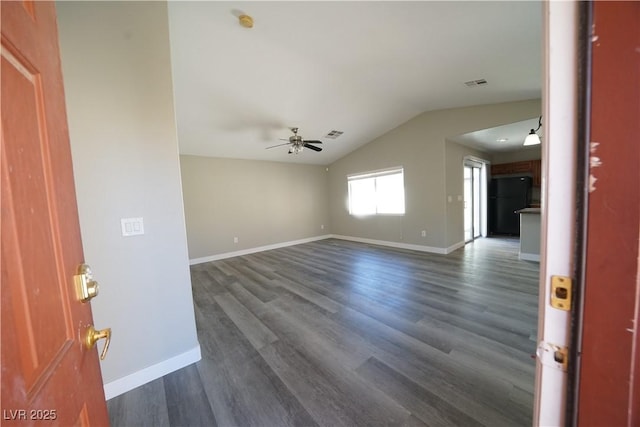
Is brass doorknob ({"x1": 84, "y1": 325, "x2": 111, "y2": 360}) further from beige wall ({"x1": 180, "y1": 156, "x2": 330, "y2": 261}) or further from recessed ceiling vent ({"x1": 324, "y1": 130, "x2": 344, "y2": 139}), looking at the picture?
recessed ceiling vent ({"x1": 324, "y1": 130, "x2": 344, "y2": 139})

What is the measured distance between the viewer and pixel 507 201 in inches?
232

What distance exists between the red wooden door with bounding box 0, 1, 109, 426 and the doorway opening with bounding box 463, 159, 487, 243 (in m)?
6.15

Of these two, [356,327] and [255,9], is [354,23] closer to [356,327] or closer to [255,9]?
[255,9]

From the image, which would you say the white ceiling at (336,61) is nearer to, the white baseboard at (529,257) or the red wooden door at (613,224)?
the red wooden door at (613,224)

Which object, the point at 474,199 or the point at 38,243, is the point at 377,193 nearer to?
the point at 474,199

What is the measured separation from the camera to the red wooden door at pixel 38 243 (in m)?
0.37

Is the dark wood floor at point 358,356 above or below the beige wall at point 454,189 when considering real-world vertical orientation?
below

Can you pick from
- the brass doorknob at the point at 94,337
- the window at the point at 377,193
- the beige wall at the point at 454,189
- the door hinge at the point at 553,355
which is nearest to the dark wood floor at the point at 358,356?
the brass doorknob at the point at 94,337

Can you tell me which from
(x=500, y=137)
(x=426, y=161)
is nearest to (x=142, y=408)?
(x=426, y=161)

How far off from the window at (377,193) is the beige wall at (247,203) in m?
1.10

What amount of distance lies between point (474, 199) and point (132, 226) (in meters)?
6.88

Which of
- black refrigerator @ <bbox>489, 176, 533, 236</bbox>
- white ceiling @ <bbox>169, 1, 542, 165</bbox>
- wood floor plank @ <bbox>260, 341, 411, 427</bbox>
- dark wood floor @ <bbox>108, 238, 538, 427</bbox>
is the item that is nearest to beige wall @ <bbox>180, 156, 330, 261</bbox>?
white ceiling @ <bbox>169, 1, 542, 165</bbox>

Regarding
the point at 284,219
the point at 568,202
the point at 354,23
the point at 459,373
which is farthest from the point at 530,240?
the point at 284,219

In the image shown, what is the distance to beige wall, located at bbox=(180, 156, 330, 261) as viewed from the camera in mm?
4664
